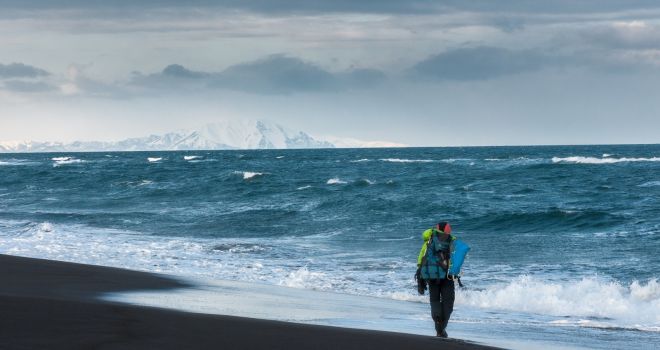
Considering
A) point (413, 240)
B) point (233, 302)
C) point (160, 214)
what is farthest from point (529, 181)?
Result: point (233, 302)

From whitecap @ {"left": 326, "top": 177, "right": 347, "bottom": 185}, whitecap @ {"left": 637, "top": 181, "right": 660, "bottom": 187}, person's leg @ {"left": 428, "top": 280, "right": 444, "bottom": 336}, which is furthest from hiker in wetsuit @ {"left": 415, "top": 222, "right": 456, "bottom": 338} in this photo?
whitecap @ {"left": 326, "top": 177, "right": 347, "bottom": 185}

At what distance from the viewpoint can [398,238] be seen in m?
26.0

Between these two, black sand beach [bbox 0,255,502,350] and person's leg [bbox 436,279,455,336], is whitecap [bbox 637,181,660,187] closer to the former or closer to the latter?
person's leg [bbox 436,279,455,336]

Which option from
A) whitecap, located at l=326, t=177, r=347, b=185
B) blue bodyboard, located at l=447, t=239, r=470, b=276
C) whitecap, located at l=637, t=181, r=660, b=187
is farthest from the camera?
whitecap, located at l=326, t=177, r=347, b=185

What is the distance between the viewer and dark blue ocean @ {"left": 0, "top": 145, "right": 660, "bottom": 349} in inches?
605

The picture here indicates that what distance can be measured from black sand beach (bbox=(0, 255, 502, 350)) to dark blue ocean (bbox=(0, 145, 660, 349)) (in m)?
2.76

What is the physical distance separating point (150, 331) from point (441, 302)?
3.68 metres

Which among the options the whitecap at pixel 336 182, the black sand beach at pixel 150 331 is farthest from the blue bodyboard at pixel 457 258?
the whitecap at pixel 336 182

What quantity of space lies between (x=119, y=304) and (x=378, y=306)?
4.21 meters

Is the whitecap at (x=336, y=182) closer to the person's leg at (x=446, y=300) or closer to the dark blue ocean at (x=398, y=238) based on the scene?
the dark blue ocean at (x=398, y=238)

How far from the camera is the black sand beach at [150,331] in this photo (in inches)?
334

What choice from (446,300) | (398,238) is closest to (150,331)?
(446,300)

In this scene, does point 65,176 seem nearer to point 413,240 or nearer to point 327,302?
point 413,240

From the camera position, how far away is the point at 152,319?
1017 cm
